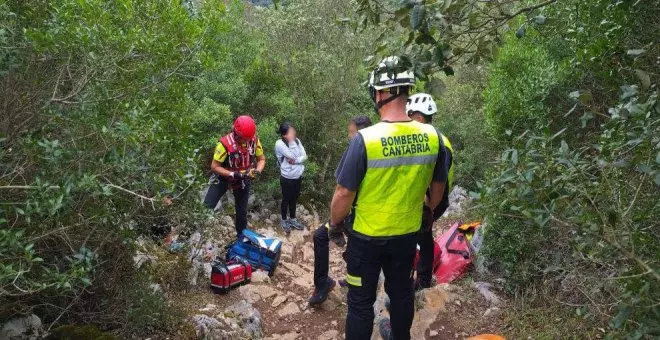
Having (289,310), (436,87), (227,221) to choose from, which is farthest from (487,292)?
(227,221)

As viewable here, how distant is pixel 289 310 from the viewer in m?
5.86

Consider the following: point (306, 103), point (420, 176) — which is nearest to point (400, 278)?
point (420, 176)

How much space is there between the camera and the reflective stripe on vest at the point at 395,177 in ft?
11.3

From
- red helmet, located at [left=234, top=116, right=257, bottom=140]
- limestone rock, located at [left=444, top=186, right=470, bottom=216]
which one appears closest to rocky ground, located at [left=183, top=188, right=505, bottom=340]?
red helmet, located at [left=234, top=116, right=257, bottom=140]

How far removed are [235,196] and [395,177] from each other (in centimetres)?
421

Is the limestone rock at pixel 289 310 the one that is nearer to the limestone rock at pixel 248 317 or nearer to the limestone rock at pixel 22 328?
the limestone rock at pixel 248 317

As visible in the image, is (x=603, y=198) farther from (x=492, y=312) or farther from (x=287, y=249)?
(x=287, y=249)

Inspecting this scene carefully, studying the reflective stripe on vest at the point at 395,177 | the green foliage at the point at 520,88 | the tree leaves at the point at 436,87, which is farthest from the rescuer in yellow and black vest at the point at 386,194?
the green foliage at the point at 520,88

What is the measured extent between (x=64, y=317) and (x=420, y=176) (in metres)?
2.90

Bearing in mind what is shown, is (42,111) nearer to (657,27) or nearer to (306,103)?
(657,27)

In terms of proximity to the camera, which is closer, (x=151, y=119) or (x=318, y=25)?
(x=151, y=119)

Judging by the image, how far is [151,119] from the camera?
3.44 m

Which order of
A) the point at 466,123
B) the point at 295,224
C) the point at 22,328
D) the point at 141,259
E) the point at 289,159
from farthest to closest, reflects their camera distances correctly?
1. the point at 466,123
2. the point at 295,224
3. the point at 289,159
4. the point at 141,259
5. the point at 22,328

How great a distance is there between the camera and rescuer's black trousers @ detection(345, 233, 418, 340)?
367 cm
